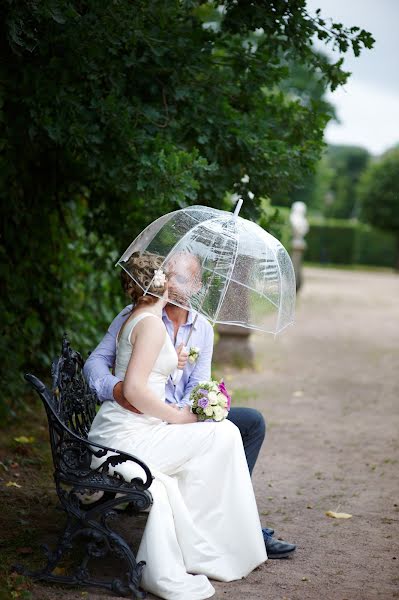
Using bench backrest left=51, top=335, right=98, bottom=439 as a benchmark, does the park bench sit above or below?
below

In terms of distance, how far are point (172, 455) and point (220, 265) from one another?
0.91 m

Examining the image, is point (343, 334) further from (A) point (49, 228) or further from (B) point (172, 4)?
(B) point (172, 4)

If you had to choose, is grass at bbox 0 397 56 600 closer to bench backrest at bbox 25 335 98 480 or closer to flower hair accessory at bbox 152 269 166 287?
bench backrest at bbox 25 335 98 480

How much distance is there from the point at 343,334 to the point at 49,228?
7.85m

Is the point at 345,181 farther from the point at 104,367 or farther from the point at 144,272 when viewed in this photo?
the point at 144,272

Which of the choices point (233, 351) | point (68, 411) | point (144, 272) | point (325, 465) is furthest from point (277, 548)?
point (233, 351)

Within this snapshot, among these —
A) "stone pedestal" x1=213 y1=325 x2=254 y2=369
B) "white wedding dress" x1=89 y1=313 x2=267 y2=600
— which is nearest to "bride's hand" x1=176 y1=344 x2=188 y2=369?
"white wedding dress" x1=89 y1=313 x2=267 y2=600

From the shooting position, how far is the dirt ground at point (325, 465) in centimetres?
394

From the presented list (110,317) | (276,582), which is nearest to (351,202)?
(110,317)

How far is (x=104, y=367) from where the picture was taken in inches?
164

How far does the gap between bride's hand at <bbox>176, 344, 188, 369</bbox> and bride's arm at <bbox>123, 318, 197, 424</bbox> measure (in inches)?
15.0

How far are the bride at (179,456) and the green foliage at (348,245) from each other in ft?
128

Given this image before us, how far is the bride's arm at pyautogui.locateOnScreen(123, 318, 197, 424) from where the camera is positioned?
3797 millimetres

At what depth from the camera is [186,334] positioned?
4359 millimetres
